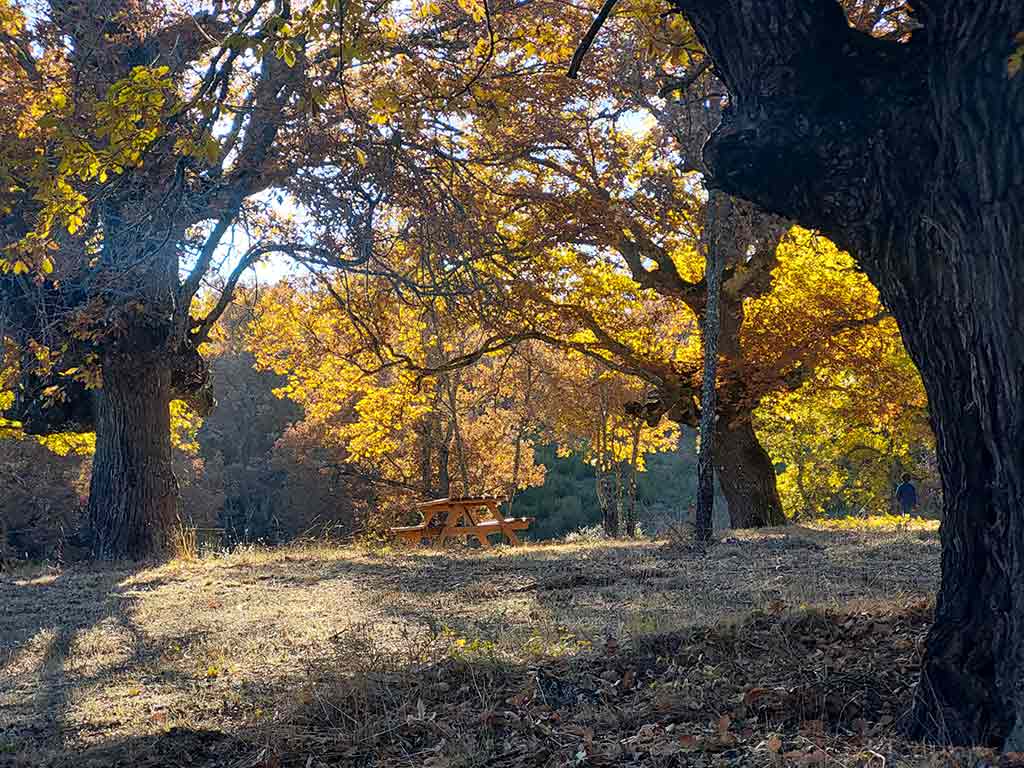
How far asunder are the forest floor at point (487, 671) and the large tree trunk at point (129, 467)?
3.75 metres

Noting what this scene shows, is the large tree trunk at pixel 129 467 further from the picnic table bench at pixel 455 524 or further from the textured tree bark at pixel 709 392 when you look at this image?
the textured tree bark at pixel 709 392

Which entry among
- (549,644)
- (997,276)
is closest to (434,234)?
(549,644)

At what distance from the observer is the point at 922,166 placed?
3.58 metres

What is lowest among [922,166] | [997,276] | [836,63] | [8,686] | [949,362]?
[8,686]

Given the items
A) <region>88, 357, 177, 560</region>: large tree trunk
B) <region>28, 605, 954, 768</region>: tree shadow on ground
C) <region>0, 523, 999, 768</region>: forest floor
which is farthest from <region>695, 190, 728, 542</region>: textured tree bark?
<region>88, 357, 177, 560</region>: large tree trunk

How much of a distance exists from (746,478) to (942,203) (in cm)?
1488

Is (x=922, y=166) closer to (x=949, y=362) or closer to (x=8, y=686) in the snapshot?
(x=949, y=362)

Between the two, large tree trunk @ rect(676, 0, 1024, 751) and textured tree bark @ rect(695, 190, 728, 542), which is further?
textured tree bark @ rect(695, 190, 728, 542)

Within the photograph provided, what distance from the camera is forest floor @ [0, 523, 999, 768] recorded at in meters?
3.90

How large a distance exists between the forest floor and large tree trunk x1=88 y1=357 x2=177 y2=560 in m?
3.75

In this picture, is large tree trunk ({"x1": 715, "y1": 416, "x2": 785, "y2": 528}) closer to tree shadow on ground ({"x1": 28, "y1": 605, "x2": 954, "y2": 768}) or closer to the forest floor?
the forest floor

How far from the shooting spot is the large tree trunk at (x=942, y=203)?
130 inches

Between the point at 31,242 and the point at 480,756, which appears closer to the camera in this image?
the point at 480,756

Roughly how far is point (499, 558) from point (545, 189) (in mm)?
5909
